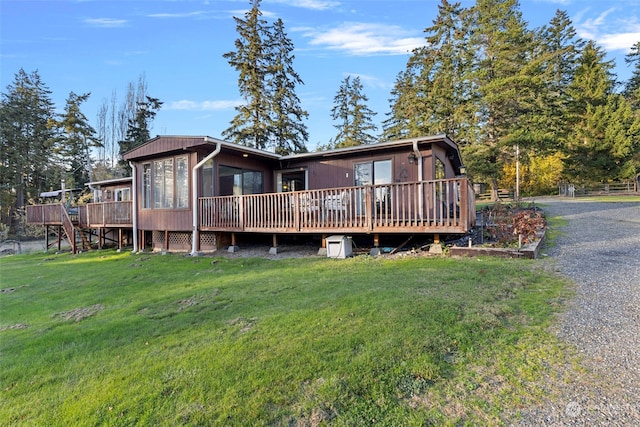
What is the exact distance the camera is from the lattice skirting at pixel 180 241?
10.1 m

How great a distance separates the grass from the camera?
216 cm

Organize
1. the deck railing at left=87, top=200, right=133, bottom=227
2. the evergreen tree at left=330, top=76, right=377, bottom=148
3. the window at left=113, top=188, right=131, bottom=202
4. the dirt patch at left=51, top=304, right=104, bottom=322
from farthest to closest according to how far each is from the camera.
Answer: the evergreen tree at left=330, top=76, right=377, bottom=148, the window at left=113, top=188, right=131, bottom=202, the deck railing at left=87, top=200, right=133, bottom=227, the dirt patch at left=51, top=304, right=104, bottom=322

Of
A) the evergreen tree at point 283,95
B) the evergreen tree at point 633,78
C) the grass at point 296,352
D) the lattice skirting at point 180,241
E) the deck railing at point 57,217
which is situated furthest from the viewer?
the evergreen tree at point 633,78

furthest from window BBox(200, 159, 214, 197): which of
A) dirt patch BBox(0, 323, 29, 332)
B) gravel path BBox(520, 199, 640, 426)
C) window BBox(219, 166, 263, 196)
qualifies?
gravel path BBox(520, 199, 640, 426)

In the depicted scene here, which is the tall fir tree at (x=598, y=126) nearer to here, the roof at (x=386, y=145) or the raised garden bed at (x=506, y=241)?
the raised garden bed at (x=506, y=241)

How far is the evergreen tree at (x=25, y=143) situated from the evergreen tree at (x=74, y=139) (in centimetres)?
94

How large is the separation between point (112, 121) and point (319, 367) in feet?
133

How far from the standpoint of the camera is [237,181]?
1081 cm

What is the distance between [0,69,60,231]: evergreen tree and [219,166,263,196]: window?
85.8 feet

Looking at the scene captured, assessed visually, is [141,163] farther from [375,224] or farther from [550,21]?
[550,21]

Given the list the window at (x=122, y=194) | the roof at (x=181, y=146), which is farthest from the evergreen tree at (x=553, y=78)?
the window at (x=122, y=194)

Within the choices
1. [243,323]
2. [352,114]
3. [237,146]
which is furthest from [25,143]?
[243,323]

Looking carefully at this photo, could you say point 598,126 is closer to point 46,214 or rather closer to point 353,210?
point 353,210

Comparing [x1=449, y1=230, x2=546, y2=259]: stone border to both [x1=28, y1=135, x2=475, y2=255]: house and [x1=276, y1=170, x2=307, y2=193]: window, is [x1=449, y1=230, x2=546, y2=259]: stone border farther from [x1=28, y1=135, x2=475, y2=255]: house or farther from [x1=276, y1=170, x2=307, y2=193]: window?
[x1=276, y1=170, x2=307, y2=193]: window
